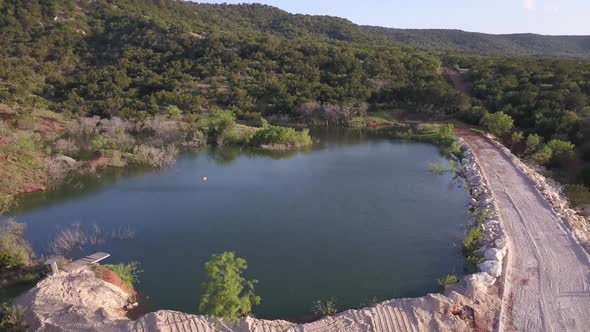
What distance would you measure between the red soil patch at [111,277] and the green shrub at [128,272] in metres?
0.15

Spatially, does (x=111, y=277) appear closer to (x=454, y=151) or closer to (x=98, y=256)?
(x=98, y=256)

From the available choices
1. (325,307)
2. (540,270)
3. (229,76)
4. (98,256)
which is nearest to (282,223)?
(325,307)

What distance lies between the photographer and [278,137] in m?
36.4

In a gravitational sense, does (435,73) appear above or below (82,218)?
above

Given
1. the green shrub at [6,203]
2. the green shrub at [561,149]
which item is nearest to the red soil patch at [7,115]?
the green shrub at [6,203]

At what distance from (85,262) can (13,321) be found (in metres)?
3.49

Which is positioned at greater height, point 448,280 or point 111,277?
point 448,280

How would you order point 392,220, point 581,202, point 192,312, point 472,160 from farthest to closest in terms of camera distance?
point 472,160, point 581,202, point 392,220, point 192,312

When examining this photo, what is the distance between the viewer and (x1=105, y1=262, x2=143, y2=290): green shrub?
15.7 meters

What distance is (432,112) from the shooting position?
4888cm

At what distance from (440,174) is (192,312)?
1936cm

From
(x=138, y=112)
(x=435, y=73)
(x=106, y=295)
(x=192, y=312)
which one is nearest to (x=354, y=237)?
(x=192, y=312)

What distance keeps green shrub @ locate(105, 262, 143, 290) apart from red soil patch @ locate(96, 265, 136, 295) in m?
0.15

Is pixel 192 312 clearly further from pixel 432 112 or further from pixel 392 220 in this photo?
pixel 432 112
